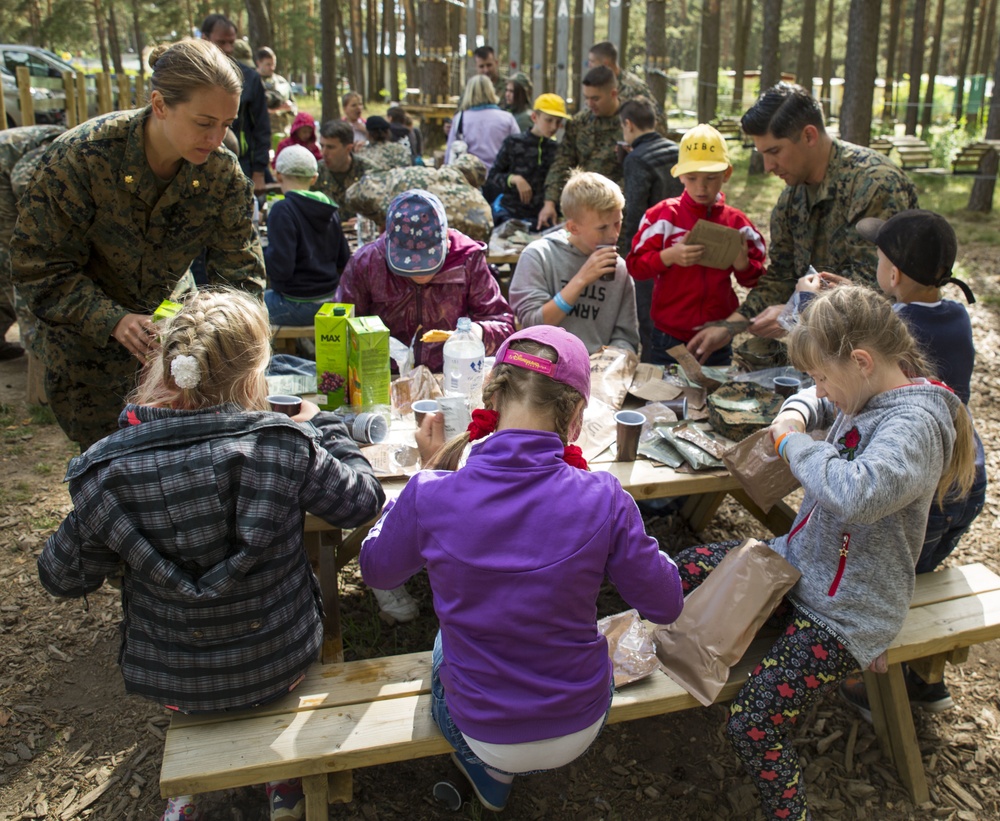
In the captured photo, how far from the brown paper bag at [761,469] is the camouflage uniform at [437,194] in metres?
3.02

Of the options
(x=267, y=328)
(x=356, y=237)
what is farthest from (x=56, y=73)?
(x=267, y=328)

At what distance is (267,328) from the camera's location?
6.38 ft

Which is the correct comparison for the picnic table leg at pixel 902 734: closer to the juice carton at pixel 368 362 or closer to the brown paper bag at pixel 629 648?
the brown paper bag at pixel 629 648

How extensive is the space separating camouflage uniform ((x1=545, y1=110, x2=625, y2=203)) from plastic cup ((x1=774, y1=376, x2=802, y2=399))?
11.8 feet

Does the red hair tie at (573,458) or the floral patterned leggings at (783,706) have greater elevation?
the red hair tie at (573,458)

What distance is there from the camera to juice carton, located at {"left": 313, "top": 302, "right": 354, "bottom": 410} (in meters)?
2.75

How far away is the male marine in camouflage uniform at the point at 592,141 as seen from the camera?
19.9ft

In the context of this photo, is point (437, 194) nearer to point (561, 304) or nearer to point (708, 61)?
point (561, 304)

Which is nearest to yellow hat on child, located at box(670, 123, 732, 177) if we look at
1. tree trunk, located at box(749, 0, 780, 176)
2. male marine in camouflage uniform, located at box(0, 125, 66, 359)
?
male marine in camouflage uniform, located at box(0, 125, 66, 359)

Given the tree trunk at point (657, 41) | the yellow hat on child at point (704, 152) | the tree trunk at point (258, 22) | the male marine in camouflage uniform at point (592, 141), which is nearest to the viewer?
the yellow hat on child at point (704, 152)

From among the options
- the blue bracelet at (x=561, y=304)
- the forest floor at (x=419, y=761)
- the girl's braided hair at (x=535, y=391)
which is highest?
the girl's braided hair at (x=535, y=391)

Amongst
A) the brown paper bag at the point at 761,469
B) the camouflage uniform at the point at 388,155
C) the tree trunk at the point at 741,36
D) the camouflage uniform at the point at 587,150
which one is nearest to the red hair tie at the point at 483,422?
the brown paper bag at the point at 761,469

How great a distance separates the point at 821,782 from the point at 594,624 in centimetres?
132

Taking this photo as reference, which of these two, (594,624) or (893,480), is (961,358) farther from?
(594,624)
